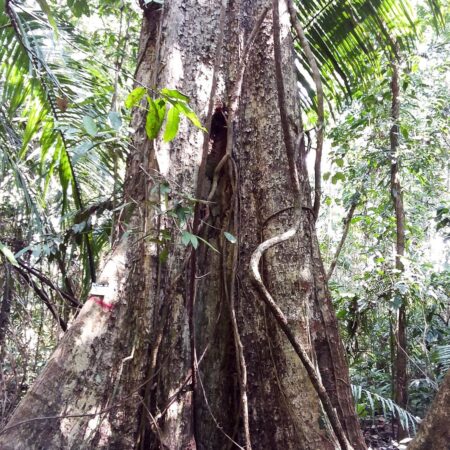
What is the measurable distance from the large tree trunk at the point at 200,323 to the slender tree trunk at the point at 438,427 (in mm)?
407

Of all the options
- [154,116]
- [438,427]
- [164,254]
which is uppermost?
[154,116]

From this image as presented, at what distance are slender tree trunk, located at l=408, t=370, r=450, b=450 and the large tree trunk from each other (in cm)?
41

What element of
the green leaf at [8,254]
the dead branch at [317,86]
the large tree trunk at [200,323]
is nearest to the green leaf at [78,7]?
the large tree trunk at [200,323]

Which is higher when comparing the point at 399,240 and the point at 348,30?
the point at 348,30

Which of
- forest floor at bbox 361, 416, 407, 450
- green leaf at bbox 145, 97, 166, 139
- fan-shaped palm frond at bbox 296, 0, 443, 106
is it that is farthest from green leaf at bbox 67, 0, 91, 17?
forest floor at bbox 361, 416, 407, 450

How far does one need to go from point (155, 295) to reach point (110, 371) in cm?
25

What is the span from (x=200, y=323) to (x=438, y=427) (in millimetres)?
825

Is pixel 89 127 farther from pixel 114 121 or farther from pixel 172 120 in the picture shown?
pixel 172 120

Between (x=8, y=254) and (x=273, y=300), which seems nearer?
(x=8, y=254)

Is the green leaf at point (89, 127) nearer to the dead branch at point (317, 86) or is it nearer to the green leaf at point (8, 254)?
the green leaf at point (8, 254)

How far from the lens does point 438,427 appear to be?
0.98 m

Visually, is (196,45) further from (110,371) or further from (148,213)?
(110,371)

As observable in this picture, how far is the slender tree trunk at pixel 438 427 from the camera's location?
0.97 meters

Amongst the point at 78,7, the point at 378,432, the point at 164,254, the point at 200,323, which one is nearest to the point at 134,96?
the point at 164,254
